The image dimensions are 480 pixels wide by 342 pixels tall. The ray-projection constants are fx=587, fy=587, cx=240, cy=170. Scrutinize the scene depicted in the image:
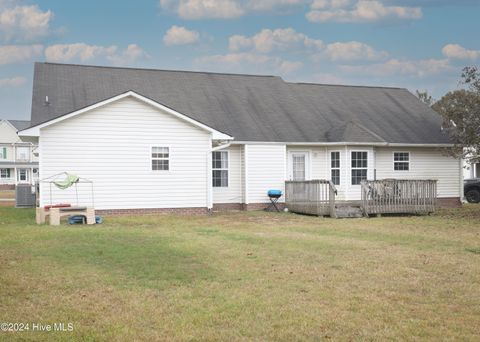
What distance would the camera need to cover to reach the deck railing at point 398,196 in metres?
22.6

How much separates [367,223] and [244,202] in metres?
6.98

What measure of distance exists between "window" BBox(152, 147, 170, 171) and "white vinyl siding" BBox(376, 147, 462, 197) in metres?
10.6

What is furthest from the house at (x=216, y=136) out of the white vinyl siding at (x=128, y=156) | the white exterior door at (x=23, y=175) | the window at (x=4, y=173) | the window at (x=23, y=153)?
the window at (x=4, y=173)

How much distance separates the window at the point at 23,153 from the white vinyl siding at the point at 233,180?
52.5 meters

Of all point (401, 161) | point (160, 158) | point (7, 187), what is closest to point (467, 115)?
point (401, 161)

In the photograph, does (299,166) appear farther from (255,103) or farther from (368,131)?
(255,103)

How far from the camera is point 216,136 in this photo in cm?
2270

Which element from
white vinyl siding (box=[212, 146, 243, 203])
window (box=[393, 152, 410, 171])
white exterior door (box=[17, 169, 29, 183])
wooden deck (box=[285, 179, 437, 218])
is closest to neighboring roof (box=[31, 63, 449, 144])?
window (box=[393, 152, 410, 171])

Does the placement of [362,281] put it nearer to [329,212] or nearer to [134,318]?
[134,318]

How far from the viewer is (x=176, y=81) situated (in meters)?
29.5

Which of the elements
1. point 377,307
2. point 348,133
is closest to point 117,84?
point 348,133

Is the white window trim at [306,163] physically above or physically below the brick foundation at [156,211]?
above

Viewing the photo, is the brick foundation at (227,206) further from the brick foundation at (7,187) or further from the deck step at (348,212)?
the brick foundation at (7,187)

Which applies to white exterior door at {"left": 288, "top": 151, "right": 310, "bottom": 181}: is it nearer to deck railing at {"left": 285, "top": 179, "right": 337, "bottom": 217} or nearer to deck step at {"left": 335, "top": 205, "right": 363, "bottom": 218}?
deck railing at {"left": 285, "top": 179, "right": 337, "bottom": 217}
